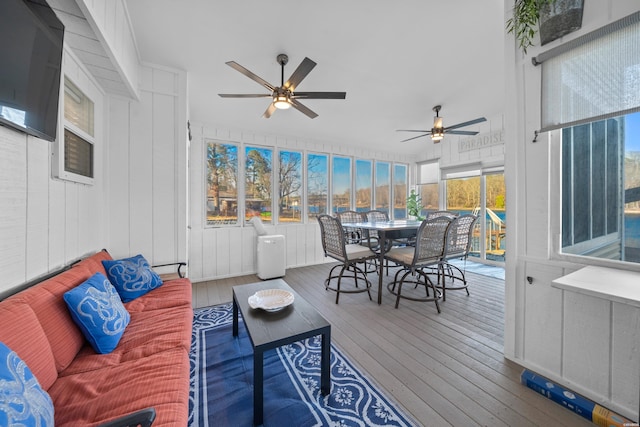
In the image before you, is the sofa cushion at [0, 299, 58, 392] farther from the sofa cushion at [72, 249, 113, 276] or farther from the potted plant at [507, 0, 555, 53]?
the potted plant at [507, 0, 555, 53]

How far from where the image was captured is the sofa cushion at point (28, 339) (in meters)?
0.98

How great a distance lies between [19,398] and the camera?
760mm

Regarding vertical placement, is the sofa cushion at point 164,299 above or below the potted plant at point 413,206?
below

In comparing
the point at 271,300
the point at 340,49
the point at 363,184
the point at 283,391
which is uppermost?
the point at 340,49

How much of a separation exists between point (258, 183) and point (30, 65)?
3296 mm

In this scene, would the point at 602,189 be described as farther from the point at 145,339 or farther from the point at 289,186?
the point at 289,186

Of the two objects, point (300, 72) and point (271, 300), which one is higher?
point (300, 72)

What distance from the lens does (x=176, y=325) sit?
1.61m

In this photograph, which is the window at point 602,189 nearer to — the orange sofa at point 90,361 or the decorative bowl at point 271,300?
the decorative bowl at point 271,300

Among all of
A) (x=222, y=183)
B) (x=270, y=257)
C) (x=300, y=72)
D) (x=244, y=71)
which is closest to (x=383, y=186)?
(x=270, y=257)

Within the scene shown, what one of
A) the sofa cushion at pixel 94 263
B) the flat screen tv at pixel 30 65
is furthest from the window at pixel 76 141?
the sofa cushion at pixel 94 263

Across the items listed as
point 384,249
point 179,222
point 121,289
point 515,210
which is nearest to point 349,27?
point 515,210

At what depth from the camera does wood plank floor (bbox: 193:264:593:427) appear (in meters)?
1.41

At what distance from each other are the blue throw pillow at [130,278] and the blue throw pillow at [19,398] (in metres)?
1.28
